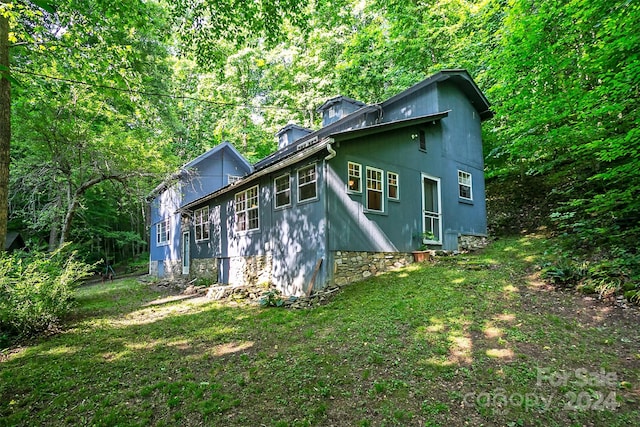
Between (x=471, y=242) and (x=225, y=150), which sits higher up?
(x=225, y=150)

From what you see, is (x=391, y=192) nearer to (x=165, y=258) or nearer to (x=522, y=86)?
(x=522, y=86)

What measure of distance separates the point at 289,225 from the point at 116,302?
700 centimetres

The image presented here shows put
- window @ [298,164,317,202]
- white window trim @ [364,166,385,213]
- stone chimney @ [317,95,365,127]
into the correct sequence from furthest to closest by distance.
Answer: stone chimney @ [317,95,365,127]
white window trim @ [364,166,385,213]
window @ [298,164,317,202]

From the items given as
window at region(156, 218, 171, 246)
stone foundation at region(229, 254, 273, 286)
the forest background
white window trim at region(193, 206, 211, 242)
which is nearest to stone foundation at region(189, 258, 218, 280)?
white window trim at region(193, 206, 211, 242)

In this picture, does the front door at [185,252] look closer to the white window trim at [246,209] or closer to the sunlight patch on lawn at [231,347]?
the white window trim at [246,209]

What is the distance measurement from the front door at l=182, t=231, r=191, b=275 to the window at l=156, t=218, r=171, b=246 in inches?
97.4

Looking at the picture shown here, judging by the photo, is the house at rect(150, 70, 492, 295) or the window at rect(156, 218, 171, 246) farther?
the window at rect(156, 218, 171, 246)

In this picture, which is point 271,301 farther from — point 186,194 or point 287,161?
point 186,194

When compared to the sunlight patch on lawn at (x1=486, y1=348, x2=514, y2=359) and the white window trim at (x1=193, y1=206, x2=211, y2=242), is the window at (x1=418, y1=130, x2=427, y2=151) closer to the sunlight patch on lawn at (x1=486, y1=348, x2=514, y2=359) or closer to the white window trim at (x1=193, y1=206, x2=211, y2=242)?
the sunlight patch on lawn at (x1=486, y1=348, x2=514, y2=359)

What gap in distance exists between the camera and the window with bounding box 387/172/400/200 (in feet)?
31.4

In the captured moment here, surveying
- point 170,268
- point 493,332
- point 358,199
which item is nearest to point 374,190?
point 358,199

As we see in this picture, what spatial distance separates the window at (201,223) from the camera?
1464cm

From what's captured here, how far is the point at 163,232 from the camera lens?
19531mm

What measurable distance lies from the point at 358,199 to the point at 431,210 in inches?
149
